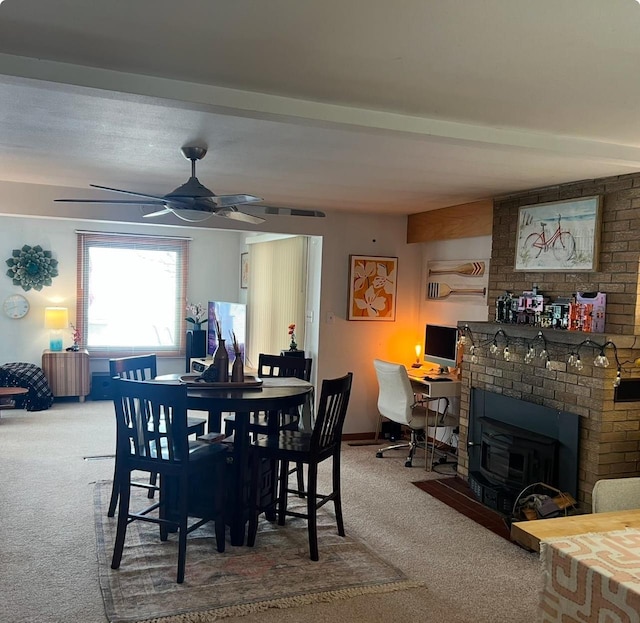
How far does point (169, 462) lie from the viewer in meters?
3.22

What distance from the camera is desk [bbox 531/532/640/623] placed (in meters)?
1.55

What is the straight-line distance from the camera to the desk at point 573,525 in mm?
1918

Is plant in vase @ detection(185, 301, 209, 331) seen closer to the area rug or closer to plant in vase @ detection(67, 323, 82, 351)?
plant in vase @ detection(67, 323, 82, 351)

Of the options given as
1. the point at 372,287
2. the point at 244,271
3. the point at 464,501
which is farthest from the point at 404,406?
the point at 244,271

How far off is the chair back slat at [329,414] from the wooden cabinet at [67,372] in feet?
16.1

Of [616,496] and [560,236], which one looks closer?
[616,496]

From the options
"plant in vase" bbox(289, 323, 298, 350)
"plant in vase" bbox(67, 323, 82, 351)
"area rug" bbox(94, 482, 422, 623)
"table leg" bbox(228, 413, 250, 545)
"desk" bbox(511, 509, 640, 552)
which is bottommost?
"area rug" bbox(94, 482, 422, 623)

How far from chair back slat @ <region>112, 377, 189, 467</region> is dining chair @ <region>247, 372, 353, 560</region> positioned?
0.56 metres

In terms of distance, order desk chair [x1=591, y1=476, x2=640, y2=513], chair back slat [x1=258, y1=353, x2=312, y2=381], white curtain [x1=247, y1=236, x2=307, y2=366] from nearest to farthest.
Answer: desk chair [x1=591, y1=476, x2=640, y2=513] < chair back slat [x1=258, y1=353, x2=312, y2=381] < white curtain [x1=247, y1=236, x2=307, y2=366]

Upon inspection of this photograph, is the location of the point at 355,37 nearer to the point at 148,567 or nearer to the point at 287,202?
the point at 148,567

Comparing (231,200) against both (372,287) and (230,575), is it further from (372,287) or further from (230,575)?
(372,287)

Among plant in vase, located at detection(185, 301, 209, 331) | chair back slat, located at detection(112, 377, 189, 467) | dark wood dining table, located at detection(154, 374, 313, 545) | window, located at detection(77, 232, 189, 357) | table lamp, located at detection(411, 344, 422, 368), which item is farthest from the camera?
plant in vase, located at detection(185, 301, 209, 331)

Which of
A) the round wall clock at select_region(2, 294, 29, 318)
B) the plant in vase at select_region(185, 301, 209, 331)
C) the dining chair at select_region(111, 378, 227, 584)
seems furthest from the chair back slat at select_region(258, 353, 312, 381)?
the round wall clock at select_region(2, 294, 29, 318)

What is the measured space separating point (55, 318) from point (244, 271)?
250 cm
